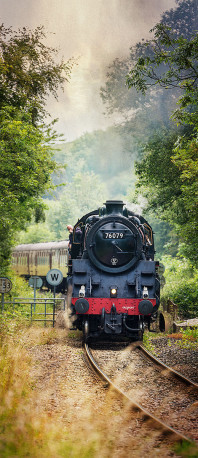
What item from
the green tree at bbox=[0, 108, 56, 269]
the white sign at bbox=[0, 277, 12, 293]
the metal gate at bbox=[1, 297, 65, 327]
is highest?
the green tree at bbox=[0, 108, 56, 269]

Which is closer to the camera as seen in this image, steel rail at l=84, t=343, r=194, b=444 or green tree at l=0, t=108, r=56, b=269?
steel rail at l=84, t=343, r=194, b=444

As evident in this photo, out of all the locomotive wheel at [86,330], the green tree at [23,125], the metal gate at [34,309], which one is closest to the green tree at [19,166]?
the green tree at [23,125]

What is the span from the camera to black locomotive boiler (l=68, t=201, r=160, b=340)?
9.95 meters

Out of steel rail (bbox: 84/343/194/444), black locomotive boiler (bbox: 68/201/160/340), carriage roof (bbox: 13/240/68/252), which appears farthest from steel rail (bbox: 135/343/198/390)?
carriage roof (bbox: 13/240/68/252)

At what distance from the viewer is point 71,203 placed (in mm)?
60500

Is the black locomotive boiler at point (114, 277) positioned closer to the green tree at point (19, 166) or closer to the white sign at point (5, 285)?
the white sign at point (5, 285)

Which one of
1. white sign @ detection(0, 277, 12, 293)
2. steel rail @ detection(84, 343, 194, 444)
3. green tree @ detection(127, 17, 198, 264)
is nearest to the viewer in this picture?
steel rail @ detection(84, 343, 194, 444)

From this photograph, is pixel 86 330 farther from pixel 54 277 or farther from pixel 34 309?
pixel 34 309

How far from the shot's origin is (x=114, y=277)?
34.0 feet

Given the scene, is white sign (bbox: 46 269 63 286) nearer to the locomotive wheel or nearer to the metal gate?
the metal gate

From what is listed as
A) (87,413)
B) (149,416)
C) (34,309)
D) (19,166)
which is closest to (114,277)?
(87,413)

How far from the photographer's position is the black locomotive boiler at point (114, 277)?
32.7 feet

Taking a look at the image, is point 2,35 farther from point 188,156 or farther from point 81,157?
point 81,157

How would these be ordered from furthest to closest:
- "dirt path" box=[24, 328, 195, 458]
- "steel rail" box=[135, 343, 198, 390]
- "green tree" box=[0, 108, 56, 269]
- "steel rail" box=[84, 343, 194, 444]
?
"green tree" box=[0, 108, 56, 269] < "steel rail" box=[135, 343, 198, 390] < "steel rail" box=[84, 343, 194, 444] < "dirt path" box=[24, 328, 195, 458]
